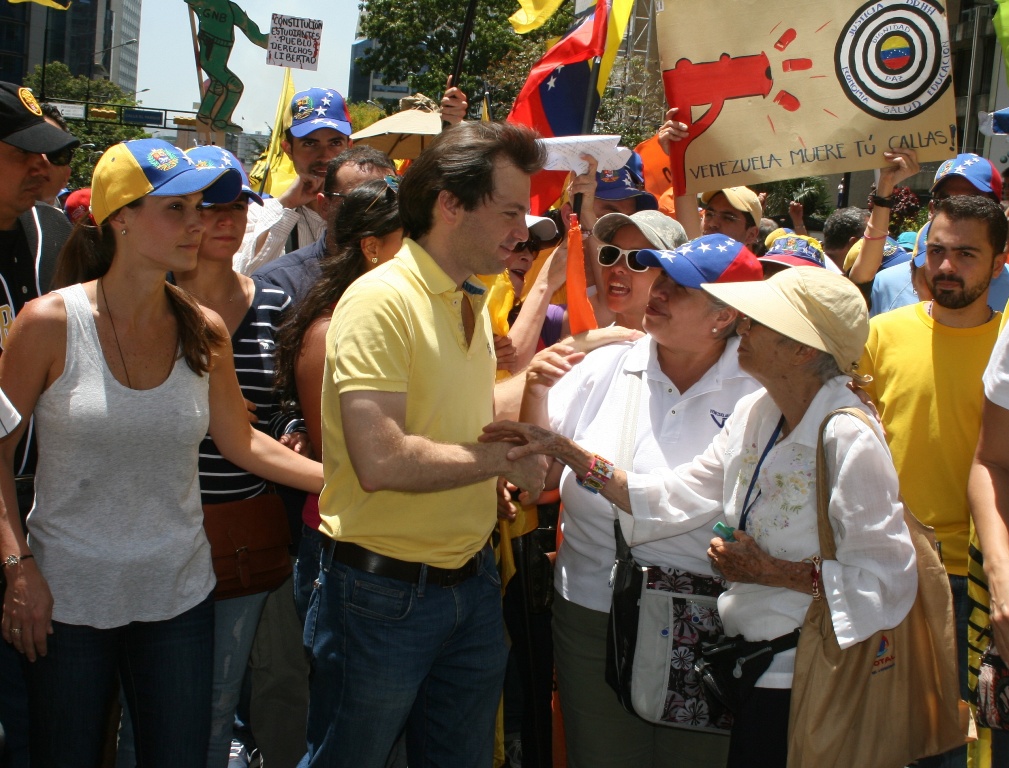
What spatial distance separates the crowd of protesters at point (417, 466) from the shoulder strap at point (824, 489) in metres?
0.03

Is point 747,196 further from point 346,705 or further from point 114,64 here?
point 114,64

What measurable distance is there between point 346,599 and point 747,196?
3549 mm

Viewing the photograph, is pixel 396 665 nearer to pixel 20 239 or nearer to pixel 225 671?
pixel 225 671

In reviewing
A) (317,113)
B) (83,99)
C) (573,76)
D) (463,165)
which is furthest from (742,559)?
(83,99)

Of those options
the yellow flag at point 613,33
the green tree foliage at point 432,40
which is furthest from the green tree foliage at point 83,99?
the yellow flag at point 613,33

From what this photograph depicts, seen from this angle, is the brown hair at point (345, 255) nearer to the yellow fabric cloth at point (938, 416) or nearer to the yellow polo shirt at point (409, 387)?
the yellow polo shirt at point (409, 387)

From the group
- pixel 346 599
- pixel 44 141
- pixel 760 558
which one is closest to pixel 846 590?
pixel 760 558

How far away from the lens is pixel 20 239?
10.9 feet

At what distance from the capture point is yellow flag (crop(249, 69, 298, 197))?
5812 millimetres

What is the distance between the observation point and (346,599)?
2.60 meters

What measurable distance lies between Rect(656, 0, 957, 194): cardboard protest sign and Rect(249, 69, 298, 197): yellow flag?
238cm

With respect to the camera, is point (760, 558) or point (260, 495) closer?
point (760, 558)

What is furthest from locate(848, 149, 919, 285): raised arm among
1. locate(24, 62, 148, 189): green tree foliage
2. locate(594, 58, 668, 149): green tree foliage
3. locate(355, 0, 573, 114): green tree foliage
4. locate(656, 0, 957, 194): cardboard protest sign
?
locate(355, 0, 573, 114): green tree foliage

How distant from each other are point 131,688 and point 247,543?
59 centimetres
